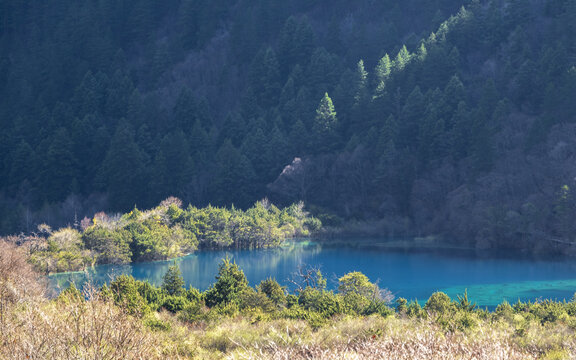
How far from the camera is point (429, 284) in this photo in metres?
30.4

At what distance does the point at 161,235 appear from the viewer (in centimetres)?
3875

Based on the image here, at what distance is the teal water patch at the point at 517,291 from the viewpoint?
Answer: 26609 mm

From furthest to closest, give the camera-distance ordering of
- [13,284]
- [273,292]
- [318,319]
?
1. [273,292]
2. [13,284]
3. [318,319]

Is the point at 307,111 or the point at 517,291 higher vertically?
the point at 307,111

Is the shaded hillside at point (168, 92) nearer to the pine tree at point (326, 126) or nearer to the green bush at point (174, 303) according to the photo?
the pine tree at point (326, 126)

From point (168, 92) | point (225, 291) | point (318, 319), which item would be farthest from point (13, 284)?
point (168, 92)

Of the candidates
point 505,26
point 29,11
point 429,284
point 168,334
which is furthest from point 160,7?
point 168,334

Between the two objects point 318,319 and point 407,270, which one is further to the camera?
point 407,270

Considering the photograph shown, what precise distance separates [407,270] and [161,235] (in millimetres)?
14136

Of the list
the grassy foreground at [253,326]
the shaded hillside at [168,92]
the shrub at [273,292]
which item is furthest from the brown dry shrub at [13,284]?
the shaded hillside at [168,92]

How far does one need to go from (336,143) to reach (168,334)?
134 ft

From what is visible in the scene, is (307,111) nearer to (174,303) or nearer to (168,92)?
(168,92)

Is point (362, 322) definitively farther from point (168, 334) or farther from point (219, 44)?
point (219, 44)

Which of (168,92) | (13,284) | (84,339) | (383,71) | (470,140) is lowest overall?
(13,284)
